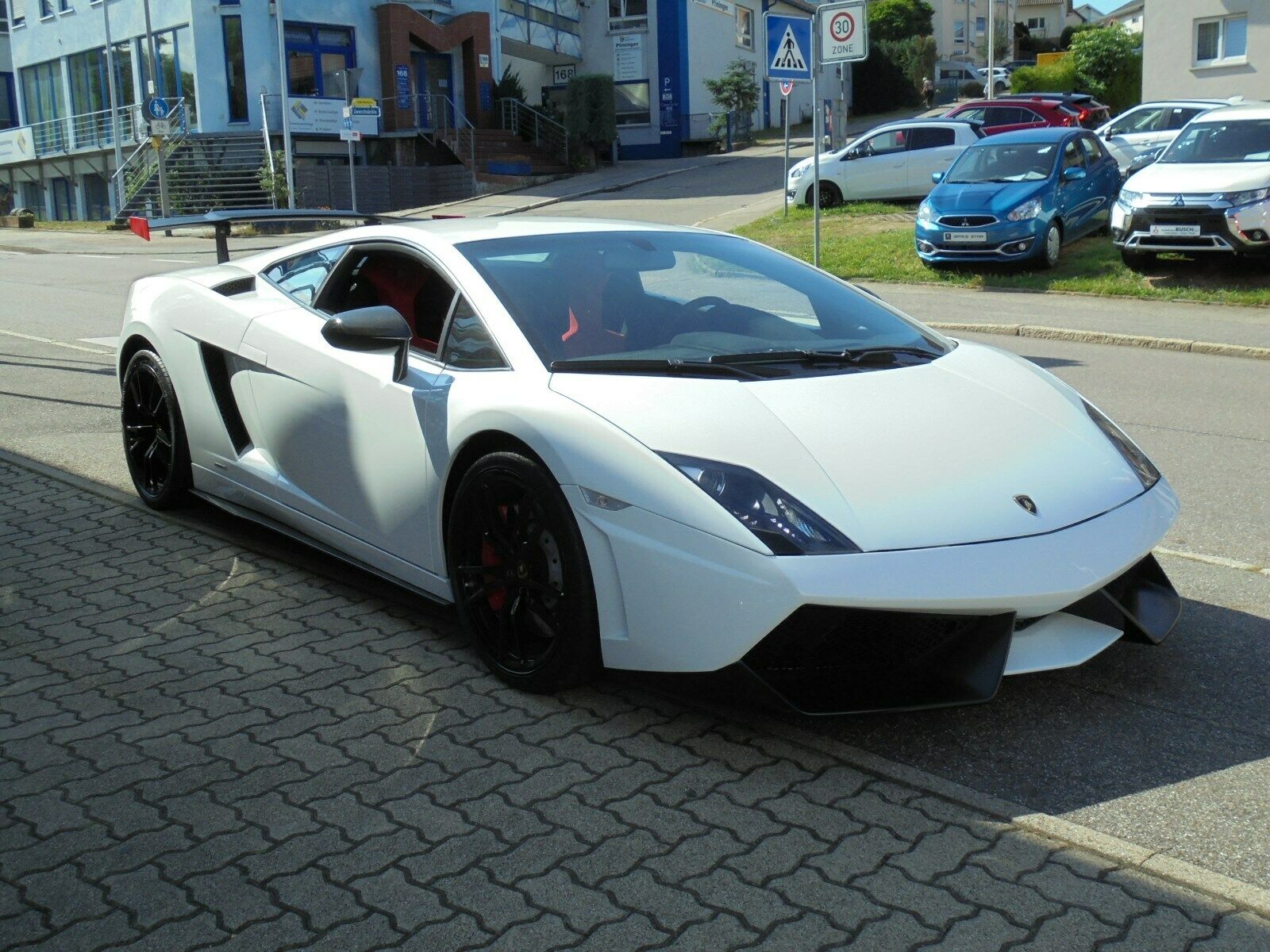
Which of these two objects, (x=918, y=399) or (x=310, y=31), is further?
(x=310, y=31)

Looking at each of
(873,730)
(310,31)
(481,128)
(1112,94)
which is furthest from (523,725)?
(1112,94)

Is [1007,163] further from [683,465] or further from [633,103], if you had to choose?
[633,103]

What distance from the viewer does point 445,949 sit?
270cm

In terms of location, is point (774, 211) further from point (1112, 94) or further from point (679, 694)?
point (1112, 94)

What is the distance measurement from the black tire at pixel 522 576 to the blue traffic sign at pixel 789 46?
12602mm

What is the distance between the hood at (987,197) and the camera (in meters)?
16.1

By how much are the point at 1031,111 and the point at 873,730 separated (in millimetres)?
27117

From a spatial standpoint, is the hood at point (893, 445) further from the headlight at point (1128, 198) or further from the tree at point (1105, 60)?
the tree at point (1105, 60)

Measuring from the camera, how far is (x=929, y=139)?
79.5 ft

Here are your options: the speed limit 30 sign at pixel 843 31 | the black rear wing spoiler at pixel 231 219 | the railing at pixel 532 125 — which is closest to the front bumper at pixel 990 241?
the speed limit 30 sign at pixel 843 31

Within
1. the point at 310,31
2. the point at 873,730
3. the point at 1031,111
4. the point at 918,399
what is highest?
the point at 310,31

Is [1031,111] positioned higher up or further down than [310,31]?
further down

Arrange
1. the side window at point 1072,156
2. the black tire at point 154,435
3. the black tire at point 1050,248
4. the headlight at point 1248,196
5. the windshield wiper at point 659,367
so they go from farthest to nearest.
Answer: the side window at point 1072,156 → the black tire at point 1050,248 → the headlight at point 1248,196 → the black tire at point 154,435 → the windshield wiper at point 659,367

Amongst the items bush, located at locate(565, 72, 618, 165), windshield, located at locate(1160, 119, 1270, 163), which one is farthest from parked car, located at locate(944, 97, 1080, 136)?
bush, located at locate(565, 72, 618, 165)
